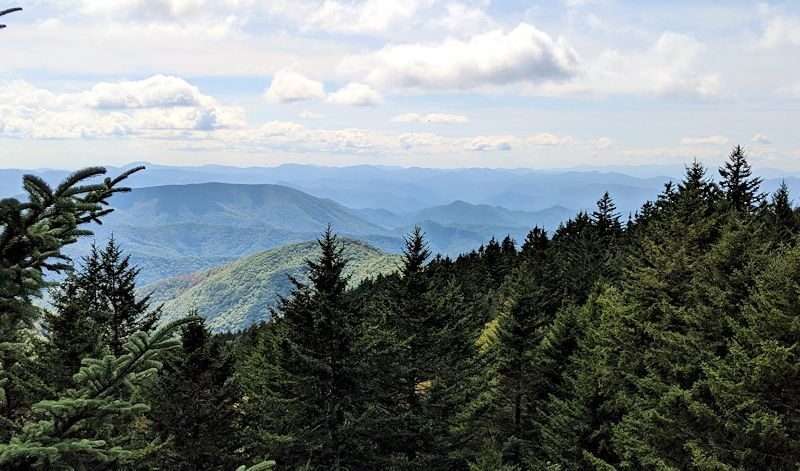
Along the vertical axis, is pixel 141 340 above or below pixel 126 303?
above

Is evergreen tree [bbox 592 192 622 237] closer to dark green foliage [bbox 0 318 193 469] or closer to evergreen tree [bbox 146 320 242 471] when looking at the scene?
evergreen tree [bbox 146 320 242 471]

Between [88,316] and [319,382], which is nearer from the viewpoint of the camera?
[88,316]

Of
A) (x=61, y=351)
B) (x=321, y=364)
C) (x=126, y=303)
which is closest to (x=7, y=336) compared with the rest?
(x=321, y=364)

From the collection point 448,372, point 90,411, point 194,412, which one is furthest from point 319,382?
point 90,411

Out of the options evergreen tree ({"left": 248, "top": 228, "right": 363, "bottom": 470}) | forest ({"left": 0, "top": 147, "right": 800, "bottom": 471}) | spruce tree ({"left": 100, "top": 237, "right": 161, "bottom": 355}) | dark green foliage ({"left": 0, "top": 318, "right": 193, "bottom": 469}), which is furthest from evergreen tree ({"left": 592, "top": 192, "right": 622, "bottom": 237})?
dark green foliage ({"left": 0, "top": 318, "right": 193, "bottom": 469})

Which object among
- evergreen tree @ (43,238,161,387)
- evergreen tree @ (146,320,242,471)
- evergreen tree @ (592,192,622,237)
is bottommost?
evergreen tree @ (146,320,242,471)

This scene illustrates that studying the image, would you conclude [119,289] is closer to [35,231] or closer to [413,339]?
[413,339]

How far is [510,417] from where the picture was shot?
30281 millimetres

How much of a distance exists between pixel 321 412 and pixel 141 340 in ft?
40.1

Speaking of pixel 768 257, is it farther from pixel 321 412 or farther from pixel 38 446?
pixel 38 446

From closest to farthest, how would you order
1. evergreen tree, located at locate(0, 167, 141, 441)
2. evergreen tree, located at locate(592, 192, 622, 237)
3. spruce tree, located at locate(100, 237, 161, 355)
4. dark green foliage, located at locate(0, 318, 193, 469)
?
1. dark green foliage, located at locate(0, 318, 193, 469)
2. evergreen tree, located at locate(0, 167, 141, 441)
3. spruce tree, located at locate(100, 237, 161, 355)
4. evergreen tree, located at locate(592, 192, 622, 237)

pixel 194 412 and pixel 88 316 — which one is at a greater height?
pixel 88 316

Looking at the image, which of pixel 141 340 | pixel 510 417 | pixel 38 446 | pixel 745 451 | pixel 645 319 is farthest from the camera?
pixel 510 417

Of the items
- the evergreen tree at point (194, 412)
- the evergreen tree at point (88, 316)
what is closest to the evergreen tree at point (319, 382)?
the evergreen tree at point (194, 412)
